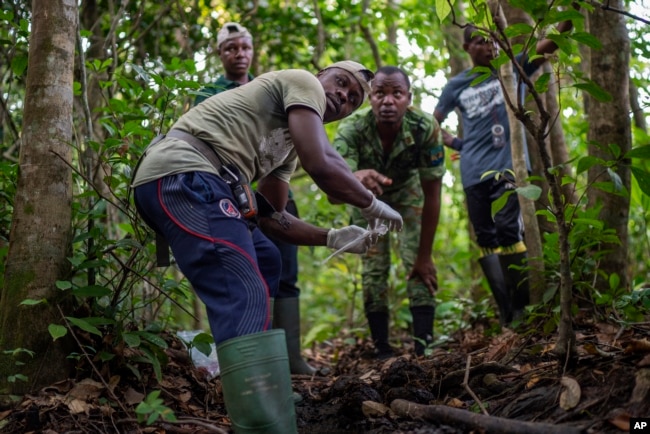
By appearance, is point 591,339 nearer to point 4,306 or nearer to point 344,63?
point 344,63

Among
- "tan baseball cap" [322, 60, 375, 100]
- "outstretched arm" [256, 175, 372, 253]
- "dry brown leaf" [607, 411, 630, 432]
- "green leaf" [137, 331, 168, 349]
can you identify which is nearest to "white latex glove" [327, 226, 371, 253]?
"outstretched arm" [256, 175, 372, 253]

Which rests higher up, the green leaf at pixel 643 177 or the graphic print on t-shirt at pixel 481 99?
the graphic print on t-shirt at pixel 481 99

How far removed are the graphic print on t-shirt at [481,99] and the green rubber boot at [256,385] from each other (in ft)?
10.4

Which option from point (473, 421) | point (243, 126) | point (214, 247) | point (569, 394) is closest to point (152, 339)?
point (214, 247)

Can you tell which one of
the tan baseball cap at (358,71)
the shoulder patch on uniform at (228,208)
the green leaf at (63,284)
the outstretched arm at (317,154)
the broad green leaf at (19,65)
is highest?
the broad green leaf at (19,65)

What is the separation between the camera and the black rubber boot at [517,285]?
4289 mm

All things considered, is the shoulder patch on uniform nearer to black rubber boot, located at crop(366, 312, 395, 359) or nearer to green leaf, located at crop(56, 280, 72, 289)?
green leaf, located at crop(56, 280, 72, 289)

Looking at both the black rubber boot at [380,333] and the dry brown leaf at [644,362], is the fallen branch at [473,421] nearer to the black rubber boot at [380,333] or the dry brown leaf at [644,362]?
the dry brown leaf at [644,362]

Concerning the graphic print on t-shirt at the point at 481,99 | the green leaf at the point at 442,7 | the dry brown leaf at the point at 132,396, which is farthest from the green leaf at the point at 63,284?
the graphic print on t-shirt at the point at 481,99

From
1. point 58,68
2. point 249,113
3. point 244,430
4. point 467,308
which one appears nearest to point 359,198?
point 249,113

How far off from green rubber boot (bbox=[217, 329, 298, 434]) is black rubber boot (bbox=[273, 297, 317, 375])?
2001 millimetres

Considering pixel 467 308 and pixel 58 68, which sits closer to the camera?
pixel 58 68

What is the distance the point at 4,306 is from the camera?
116 inches

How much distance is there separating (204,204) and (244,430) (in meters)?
0.87
